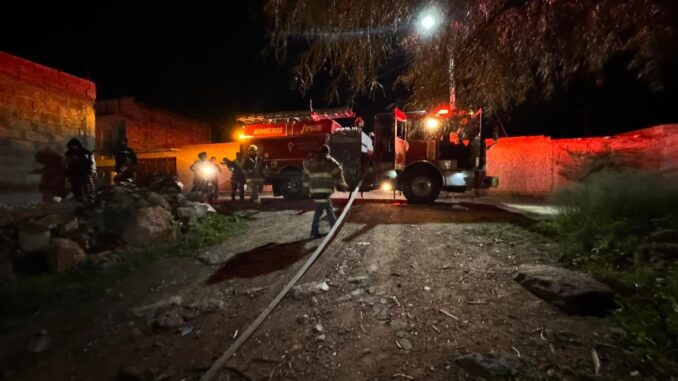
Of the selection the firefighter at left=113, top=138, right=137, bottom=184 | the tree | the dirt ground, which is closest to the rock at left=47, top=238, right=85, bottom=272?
the dirt ground

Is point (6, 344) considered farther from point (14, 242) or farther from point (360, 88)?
point (360, 88)

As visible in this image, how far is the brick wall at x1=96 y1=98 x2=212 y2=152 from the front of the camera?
63.5 feet

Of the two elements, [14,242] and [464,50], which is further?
[14,242]

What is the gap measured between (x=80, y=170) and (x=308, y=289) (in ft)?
19.0

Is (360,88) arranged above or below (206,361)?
above

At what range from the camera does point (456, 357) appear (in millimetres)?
2771

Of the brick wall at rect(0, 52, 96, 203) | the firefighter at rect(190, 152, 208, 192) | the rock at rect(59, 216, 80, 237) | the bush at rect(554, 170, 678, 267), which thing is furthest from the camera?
the firefighter at rect(190, 152, 208, 192)

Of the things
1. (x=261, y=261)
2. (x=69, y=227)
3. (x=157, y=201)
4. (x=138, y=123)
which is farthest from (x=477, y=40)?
(x=138, y=123)

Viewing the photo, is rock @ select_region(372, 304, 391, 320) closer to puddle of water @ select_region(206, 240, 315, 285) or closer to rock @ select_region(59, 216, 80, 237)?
puddle of water @ select_region(206, 240, 315, 285)

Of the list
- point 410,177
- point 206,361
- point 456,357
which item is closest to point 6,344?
point 206,361

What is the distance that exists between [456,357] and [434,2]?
9.94ft

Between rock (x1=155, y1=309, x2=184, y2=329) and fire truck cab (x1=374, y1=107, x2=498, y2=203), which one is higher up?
fire truck cab (x1=374, y1=107, x2=498, y2=203)

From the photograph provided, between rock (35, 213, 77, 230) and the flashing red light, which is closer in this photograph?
the flashing red light

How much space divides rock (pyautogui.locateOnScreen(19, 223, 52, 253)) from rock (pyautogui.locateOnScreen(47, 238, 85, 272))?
0.16m
